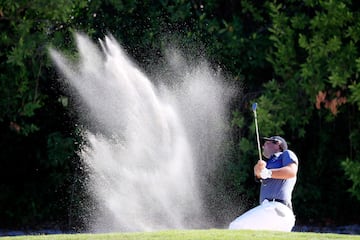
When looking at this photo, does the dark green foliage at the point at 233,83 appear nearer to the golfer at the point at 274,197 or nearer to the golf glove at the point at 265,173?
the golfer at the point at 274,197

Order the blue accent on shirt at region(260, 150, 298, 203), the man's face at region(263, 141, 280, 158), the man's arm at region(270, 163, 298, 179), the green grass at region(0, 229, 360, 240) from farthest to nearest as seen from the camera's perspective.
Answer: the man's face at region(263, 141, 280, 158)
the blue accent on shirt at region(260, 150, 298, 203)
the man's arm at region(270, 163, 298, 179)
the green grass at region(0, 229, 360, 240)

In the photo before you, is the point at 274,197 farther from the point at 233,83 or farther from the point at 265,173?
the point at 233,83

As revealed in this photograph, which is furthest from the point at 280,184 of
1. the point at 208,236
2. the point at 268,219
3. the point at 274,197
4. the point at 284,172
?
the point at 208,236

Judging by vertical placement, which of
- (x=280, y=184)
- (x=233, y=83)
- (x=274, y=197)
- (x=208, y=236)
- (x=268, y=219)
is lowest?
(x=208, y=236)

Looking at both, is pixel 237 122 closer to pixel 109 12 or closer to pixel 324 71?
pixel 324 71

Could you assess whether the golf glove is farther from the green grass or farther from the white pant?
the green grass

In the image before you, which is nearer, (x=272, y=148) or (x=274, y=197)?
(x=274, y=197)

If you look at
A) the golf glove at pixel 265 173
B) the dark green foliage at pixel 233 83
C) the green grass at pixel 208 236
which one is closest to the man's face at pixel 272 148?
the golf glove at pixel 265 173

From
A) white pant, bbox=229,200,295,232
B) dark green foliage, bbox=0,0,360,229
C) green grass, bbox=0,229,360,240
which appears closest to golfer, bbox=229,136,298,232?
white pant, bbox=229,200,295,232

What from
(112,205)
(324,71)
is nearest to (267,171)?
(324,71)

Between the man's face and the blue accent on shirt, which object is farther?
the man's face

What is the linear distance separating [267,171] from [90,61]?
5.72 metres

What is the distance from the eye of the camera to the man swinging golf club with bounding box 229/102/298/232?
28.9 ft

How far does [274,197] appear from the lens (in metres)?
9.03
